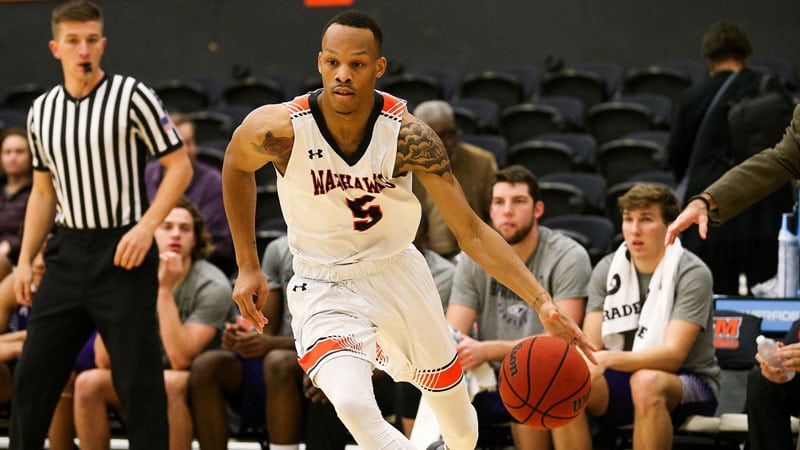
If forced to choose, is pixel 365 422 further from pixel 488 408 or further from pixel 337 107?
pixel 488 408

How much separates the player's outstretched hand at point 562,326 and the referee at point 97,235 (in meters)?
2.09

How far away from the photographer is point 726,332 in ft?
20.9

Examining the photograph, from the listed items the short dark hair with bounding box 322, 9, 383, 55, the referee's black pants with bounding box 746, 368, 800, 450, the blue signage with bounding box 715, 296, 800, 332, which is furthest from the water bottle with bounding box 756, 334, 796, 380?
the short dark hair with bounding box 322, 9, 383, 55

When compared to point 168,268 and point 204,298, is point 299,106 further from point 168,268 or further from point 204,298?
point 204,298

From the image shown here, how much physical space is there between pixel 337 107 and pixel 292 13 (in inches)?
429

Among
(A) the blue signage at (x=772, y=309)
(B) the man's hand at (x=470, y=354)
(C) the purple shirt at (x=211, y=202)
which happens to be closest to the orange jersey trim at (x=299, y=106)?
(B) the man's hand at (x=470, y=354)

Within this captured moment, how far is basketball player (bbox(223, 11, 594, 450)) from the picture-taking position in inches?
168

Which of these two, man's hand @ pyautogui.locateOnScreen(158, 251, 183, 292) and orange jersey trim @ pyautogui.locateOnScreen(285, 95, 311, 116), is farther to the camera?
man's hand @ pyautogui.locateOnScreen(158, 251, 183, 292)

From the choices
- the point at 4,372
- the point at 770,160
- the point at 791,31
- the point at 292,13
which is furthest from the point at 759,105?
the point at 292,13

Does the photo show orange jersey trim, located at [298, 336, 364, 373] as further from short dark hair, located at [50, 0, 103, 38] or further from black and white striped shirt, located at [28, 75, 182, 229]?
short dark hair, located at [50, 0, 103, 38]

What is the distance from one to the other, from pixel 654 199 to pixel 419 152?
2.13 meters

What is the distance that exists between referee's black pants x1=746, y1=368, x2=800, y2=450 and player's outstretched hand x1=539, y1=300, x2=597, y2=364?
156 centimetres

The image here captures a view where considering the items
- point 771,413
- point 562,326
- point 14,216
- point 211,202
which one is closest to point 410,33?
point 211,202

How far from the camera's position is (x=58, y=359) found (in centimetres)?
545
